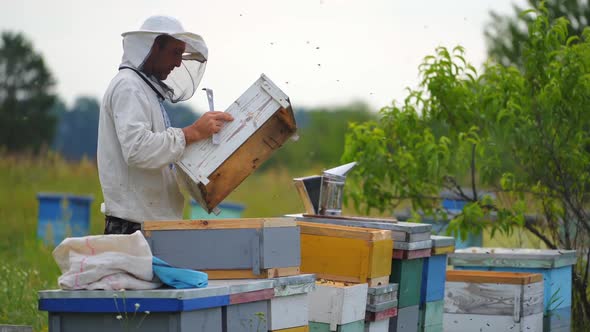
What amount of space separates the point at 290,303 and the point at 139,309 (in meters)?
0.77

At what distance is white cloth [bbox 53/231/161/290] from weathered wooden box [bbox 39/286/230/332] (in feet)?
0.15

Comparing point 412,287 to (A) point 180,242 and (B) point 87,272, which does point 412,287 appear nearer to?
(A) point 180,242

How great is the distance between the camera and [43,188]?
1482 centimetres

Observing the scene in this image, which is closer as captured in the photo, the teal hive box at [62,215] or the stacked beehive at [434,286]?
A: the stacked beehive at [434,286]

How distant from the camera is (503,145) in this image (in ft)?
20.3

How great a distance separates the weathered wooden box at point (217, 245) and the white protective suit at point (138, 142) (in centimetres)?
26

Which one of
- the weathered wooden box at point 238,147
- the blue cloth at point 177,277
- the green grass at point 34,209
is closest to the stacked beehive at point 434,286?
the weathered wooden box at point 238,147

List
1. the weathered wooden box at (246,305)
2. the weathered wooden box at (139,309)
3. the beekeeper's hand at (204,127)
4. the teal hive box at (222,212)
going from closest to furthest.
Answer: the weathered wooden box at (139,309) < the weathered wooden box at (246,305) < the beekeeper's hand at (204,127) < the teal hive box at (222,212)

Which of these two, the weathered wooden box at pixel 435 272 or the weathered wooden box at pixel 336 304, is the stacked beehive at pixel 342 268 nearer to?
the weathered wooden box at pixel 336 304

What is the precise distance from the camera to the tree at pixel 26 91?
3178 cm

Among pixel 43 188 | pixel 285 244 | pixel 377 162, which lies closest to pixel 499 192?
pixel 377 162

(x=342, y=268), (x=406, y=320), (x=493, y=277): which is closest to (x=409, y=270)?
(x=406, y=320)

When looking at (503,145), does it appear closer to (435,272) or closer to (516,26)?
(435,272)

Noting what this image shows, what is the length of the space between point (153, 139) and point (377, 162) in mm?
3124
